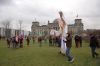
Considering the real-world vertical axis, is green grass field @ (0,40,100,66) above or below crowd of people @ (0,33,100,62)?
below

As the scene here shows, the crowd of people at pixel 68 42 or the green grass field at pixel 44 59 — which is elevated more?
the crowd of people at pixel 68 42

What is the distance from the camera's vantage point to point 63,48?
2062 cm

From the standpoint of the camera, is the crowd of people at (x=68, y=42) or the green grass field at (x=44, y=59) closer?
the green grass field at (x=44, y=59)

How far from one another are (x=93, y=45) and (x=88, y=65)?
16.8 feet

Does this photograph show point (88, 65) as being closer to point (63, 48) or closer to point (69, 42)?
point (69, 42)

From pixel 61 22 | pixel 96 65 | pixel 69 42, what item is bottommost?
pixel 96 65

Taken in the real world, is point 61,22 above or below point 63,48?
above

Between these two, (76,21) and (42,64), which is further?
(76,21)

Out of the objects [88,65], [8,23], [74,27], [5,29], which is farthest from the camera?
[74,27]

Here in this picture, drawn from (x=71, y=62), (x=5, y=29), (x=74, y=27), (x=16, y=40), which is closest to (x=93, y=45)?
(x=71, y=62)

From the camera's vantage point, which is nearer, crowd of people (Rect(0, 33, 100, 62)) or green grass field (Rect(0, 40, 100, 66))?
green grass field (Rect(0, 40, 100, 66))

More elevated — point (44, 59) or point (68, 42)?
point (68, 42)

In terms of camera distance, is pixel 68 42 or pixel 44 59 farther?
pixel 44 59

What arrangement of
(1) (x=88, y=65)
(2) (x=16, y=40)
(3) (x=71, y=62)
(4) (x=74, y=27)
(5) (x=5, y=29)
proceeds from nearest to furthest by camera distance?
(1) (x=88, y=65)
(3) (x=71, y=62)
(2) (x=16, y=40)
(5) (x=5, y=29)
(4) (x=74, y=27)
